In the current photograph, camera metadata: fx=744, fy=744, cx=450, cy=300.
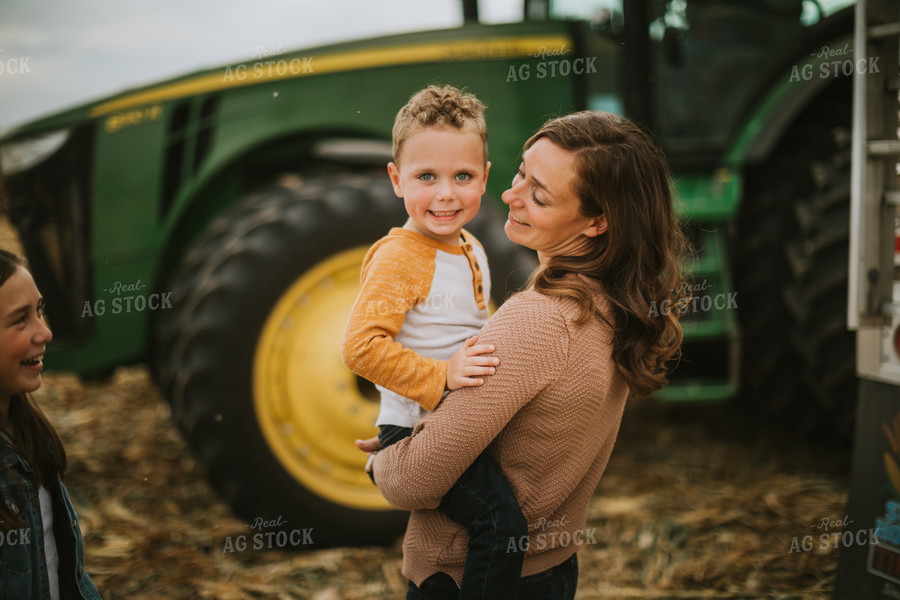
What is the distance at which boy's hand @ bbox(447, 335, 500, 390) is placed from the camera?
125 centimetres

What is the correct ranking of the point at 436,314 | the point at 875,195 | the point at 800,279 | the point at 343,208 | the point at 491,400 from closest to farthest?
1. the point at 491,400
2. the point at 436,314
3. the point at 875,195
4. the point at 343,208
5. the point at 800,279

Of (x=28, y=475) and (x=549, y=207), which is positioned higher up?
(x=549, y=207)

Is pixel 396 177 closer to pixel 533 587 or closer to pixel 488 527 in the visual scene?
pixel 488 527

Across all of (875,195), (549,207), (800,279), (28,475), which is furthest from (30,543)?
(800,279)

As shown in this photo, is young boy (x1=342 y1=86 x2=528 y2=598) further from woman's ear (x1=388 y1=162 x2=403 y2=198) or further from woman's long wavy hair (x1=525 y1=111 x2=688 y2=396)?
woman's long wavy hair (x1=525 y1=111 x2=688 y2=396)

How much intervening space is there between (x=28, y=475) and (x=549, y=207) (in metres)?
1.10

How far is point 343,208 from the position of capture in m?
2.62

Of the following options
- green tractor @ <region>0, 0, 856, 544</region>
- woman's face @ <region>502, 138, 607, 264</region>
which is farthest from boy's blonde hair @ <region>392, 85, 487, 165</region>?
green tractor @ <region>0, 0, 856, 544</region>

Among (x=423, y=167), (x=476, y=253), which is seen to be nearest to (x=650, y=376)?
(x=476, y=253)

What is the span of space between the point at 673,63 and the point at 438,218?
2.46 meters

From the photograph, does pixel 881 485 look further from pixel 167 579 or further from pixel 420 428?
pixel 167 579

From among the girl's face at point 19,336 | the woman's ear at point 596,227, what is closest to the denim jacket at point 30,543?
the girl's face at point 19,336

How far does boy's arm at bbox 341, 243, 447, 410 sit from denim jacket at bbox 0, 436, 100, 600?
0.68 m

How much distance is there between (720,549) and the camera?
9.27 feet
